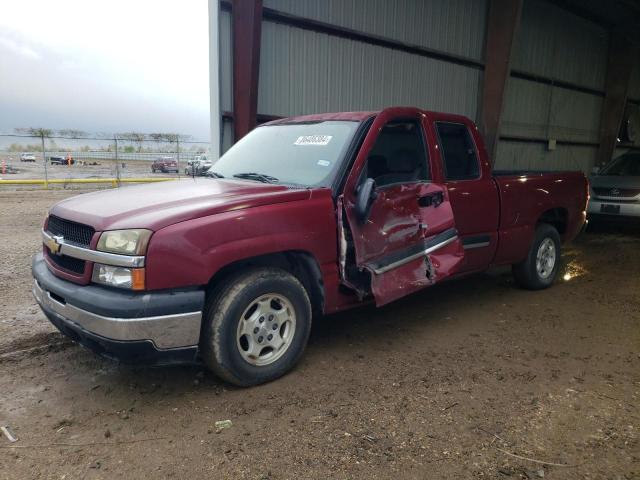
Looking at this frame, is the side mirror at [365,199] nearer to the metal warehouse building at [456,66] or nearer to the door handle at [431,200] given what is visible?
the door handle at [431,200]

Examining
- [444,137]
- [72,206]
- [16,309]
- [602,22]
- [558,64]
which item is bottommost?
[16,309]

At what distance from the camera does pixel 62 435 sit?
2688 millimetres

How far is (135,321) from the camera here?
8.62ft

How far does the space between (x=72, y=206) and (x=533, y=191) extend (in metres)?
4.38

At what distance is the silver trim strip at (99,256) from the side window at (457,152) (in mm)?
2803

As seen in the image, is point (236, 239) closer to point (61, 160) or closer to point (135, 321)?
point (135, 321)

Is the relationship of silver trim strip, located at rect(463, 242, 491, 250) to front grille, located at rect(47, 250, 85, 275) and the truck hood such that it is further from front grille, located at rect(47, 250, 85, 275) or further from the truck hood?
front grille, located at rect(47, 250, 85, 275)

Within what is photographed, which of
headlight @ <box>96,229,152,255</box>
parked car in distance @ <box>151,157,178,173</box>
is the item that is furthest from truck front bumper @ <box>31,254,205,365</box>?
parked car in distance @ <box>151,157,178,173</box>

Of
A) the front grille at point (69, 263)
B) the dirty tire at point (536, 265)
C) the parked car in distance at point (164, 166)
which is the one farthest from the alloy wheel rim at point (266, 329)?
the parked car in distance at point (164, 166)

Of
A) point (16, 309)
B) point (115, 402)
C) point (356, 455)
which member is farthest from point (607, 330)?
point (16, 309)

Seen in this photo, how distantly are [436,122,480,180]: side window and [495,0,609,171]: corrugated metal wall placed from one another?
31.6ft

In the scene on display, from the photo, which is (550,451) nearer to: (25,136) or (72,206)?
(72,206)

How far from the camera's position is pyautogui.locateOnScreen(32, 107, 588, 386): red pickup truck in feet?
8.91

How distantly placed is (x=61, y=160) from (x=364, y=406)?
2993cm
